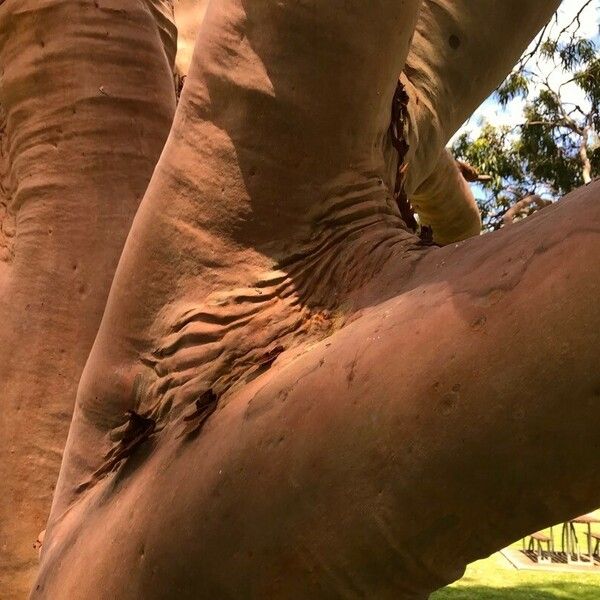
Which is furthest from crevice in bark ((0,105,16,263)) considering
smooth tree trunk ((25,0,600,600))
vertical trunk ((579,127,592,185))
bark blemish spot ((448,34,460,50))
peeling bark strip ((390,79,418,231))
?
vertical trunk ((579,127,592,185))

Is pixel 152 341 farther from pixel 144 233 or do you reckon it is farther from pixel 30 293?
pixel 30 293

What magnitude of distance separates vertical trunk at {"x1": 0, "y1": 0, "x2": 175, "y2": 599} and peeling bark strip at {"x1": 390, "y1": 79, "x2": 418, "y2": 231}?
704 millimetres

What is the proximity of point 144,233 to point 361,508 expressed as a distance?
618mm

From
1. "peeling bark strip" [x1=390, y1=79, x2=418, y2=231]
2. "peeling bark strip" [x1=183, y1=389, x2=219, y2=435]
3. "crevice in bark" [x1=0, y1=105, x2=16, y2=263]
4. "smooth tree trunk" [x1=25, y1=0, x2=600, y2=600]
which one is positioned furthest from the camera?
"crevice in bark" [x1=0, y1=105, x2=16, y2=263]

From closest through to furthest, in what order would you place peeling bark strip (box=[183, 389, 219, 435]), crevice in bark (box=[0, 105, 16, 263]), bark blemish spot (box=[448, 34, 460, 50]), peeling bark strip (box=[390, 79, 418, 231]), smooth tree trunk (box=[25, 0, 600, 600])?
smooth tree trunk (box=[25, 0, 600, 600])
peeling bark strip (box=[183, 389, 219, 435])
peeling bark strip (box=[390, 79, 418, 231])
bark blemish spot (box=[448, 34, 460, 50])
crevice in bark (box=[0, 105, 16, 263])

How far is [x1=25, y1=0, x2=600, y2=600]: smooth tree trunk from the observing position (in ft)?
2.69

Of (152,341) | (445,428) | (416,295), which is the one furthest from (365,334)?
(152,341)

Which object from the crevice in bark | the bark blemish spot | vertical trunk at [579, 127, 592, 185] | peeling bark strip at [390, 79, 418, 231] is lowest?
peeling bark strip at [390, 79, 418, 231]

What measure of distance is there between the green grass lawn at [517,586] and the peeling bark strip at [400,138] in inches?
219

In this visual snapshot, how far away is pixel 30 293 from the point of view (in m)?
1.92

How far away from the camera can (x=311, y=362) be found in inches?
41.0

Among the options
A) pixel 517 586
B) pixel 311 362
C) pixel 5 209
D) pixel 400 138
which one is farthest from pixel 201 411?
pixel 517 586

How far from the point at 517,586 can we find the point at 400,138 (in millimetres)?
6383

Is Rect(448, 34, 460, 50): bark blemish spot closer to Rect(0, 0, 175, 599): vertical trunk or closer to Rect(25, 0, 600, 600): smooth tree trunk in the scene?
Rect(25, 0, 600, 600): smooth tree trunk
